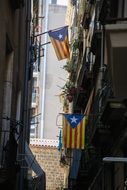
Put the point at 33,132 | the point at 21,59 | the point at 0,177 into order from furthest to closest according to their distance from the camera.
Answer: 1. the point at 33,132
2. the point at 21,59
3. the point at 0,177

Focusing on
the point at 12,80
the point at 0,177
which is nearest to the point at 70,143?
the point at 12,80

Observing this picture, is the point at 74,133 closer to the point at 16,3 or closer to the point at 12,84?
the point at 12,84

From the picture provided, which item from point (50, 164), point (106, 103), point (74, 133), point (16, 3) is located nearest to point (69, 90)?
point (50, 164)

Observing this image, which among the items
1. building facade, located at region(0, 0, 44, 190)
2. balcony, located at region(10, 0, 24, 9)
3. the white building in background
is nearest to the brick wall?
the white building in background

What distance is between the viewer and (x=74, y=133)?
19375 millimetres

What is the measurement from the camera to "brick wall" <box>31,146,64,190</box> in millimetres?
41469

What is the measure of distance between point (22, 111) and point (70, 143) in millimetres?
3661

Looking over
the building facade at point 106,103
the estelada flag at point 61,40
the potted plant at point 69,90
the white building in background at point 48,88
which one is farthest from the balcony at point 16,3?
the white building in background at point 48,88

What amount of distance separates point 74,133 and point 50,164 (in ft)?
76.0

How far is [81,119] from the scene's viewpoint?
1958 cm

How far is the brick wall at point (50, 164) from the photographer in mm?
41469

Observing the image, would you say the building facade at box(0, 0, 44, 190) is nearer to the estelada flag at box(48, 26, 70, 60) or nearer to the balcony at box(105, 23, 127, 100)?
the estelada flag at box(48, 26, 70, 60)

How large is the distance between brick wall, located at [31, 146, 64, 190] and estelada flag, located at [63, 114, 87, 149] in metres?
21.4

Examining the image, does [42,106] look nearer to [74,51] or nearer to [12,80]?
[74,51]
